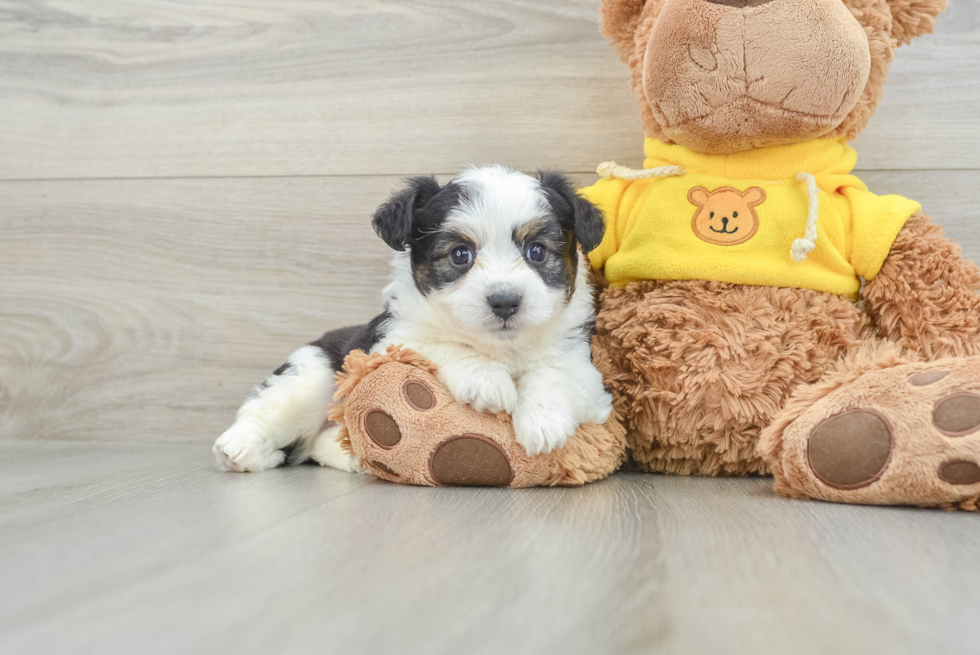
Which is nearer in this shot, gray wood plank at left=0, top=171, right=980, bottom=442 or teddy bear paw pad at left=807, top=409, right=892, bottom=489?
teddy bear paw pad at left=807, top=409, right=892, bottom=489

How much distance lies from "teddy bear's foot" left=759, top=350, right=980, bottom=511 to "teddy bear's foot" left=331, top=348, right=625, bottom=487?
A: 0.43 m

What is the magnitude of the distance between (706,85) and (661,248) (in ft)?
1.18

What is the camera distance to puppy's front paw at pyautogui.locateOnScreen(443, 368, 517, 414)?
5.00 feet

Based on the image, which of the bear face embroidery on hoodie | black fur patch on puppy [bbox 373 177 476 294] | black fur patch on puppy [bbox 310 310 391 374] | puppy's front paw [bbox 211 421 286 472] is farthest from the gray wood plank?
the bear face embroidery on hoodie

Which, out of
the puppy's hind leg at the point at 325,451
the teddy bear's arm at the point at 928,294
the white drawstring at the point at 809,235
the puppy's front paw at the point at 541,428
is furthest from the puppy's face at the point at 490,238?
the teddy bear's arm at the point at 928,294

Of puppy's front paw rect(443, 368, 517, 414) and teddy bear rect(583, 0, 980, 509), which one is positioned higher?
teddy bear rect(583, 0, 980, 509)

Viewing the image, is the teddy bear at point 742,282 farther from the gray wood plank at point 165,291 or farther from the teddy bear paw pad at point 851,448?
the gray wood plank at point 165,291

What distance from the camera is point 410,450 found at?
1524mm

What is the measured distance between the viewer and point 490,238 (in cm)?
162

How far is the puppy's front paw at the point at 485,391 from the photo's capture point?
1.53m

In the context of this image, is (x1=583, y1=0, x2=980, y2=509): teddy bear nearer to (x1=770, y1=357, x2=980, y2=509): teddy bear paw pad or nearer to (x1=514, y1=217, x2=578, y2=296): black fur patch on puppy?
(x1=770, y1=357, x2=980, y2=509): teddy bear paw pad

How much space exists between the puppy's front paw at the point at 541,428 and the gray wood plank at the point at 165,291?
38.5 inches

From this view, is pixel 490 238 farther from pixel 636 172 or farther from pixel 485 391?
pixel 636 172

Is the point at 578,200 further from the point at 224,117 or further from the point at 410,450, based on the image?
the point at 224,117
